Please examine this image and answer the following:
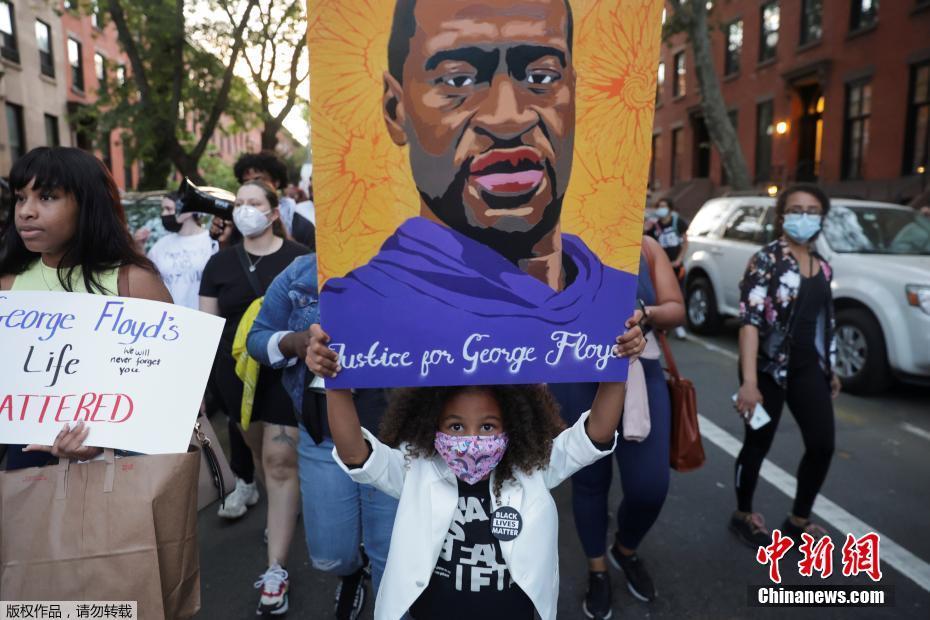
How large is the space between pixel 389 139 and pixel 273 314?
135 cm

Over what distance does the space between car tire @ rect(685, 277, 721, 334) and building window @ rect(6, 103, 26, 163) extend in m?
21.7

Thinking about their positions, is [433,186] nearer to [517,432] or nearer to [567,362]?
[567,362]

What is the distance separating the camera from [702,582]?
10.8 feet

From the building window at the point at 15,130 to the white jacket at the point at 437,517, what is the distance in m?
24.5

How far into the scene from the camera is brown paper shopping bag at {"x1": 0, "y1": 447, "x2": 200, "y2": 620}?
1.76 m

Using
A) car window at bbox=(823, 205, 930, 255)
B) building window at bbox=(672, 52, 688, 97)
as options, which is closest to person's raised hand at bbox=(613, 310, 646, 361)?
car window at bbox=(823, 205, 930, 255)

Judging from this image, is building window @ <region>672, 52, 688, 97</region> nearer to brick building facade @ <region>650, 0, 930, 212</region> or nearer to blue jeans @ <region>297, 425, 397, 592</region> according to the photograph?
brick building facade @ <region>650, 0, 930, 212</region>

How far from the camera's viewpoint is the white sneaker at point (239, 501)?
4105mm

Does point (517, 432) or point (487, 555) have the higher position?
point (517, 432)

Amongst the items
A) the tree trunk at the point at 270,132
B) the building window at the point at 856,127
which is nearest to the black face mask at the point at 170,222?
the tree trunk at the point at 270,132

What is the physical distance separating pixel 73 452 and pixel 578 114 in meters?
1.66

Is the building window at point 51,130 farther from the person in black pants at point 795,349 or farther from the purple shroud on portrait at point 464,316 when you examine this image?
the purple shroud on portrait at point 464,316

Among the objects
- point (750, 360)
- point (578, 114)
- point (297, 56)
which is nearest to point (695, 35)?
point (297, 56)

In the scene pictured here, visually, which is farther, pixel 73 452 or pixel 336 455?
pixel 336 455
